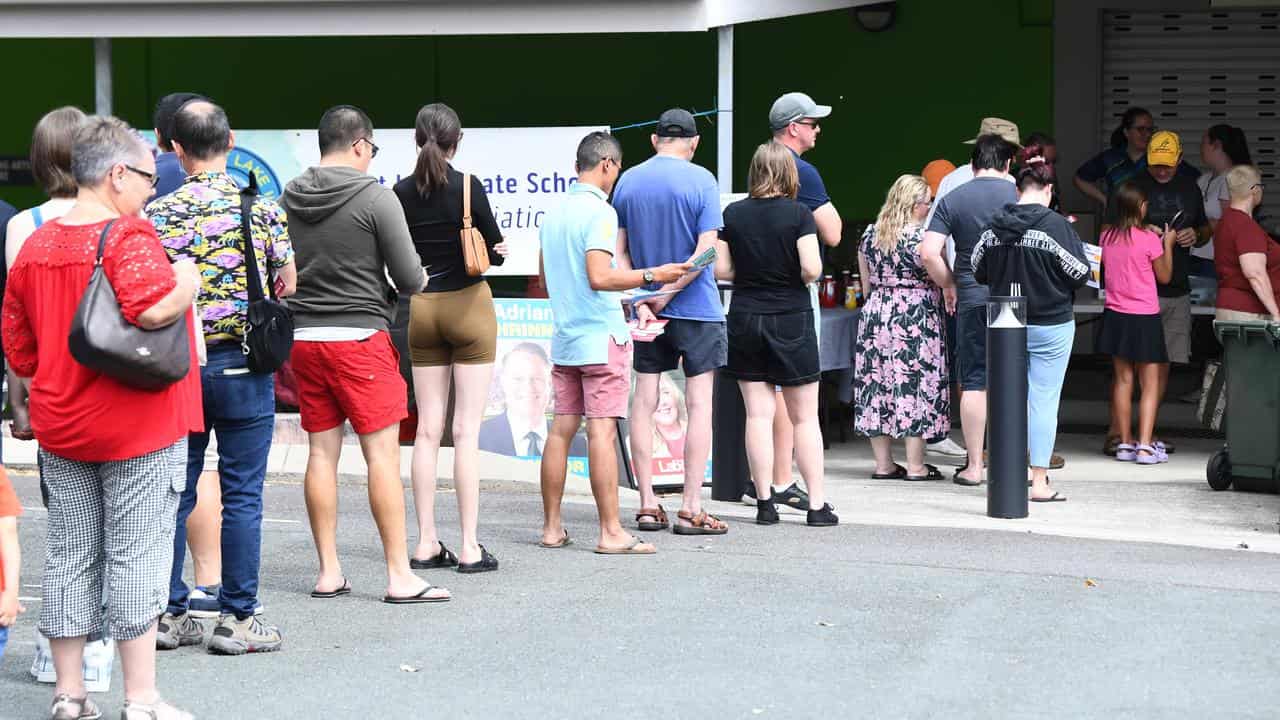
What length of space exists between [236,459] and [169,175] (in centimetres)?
114

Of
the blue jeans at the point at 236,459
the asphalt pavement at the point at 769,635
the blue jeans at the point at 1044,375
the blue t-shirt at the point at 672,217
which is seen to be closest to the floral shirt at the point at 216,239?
the blue jeans at the point at 236,459

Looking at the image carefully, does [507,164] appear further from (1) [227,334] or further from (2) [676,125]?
(1) [227,334]

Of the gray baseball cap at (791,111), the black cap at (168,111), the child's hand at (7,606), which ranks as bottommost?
the child's hand at (7,606)

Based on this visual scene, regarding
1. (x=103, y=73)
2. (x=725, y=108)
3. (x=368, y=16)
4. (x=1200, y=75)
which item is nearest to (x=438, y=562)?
(x=725, y=108)

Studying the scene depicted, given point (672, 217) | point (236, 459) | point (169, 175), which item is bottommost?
point (236, 459)

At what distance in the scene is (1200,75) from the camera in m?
15.0

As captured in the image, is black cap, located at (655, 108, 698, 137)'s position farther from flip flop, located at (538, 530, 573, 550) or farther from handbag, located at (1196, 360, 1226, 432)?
handbag, located at (1196, 360, 1226, 432)

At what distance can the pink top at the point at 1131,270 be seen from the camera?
10.6m

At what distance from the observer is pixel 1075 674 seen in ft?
18.5

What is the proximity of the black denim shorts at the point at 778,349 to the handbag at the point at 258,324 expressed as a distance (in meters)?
3.02

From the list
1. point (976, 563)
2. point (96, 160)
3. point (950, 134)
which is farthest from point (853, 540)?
point (950, 134)

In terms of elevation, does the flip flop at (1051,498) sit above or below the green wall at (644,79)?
below

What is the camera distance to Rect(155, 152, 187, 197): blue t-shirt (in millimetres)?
6215

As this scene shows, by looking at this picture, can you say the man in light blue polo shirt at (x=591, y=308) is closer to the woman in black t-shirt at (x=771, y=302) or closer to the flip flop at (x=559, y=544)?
the flip flop at (x=559, y=544)
